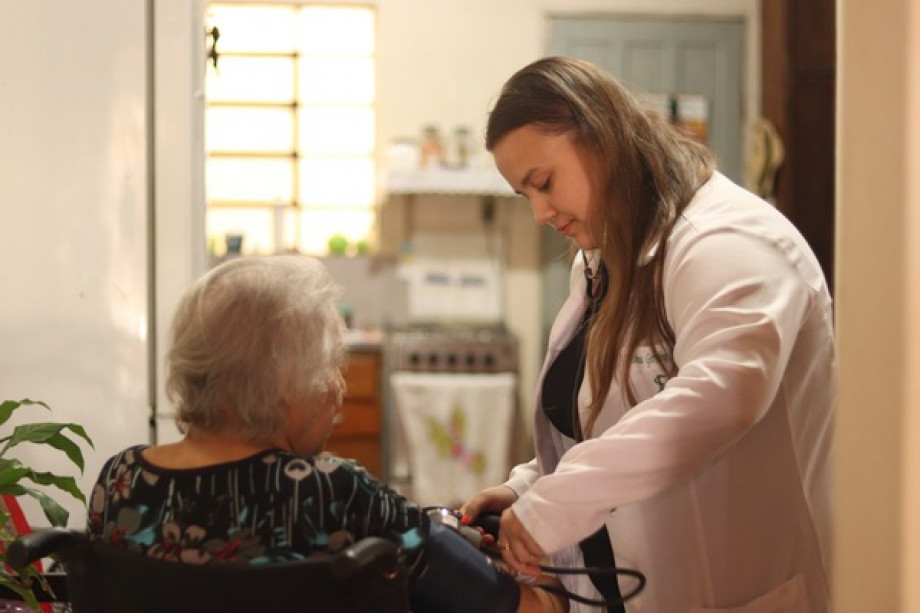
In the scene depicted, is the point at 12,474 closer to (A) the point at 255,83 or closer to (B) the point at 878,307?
(B) the point at 878,307

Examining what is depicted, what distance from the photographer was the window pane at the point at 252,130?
6.69 meters

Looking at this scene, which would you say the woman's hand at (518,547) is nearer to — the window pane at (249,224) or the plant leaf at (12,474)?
the plant leaf at (12,474)

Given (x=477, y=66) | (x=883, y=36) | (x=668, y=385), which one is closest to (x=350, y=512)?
(x=668, y=385)

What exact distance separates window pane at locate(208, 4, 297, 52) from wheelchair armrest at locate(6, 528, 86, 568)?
5.60 meters

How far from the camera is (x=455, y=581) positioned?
1423 millimetres

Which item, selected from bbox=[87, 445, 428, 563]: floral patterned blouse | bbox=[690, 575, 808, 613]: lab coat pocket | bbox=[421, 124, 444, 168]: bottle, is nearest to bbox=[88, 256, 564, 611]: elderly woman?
bbox=[87, 445, 428, 563]: floral patterned blouse

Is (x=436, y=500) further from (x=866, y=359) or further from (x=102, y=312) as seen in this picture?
(x=866, y=359)

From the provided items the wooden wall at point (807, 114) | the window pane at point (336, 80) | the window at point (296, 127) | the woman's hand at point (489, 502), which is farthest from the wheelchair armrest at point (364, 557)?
the window pane at point (336, 80)

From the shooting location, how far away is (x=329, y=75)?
22.0 feet

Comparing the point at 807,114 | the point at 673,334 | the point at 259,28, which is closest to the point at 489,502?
the point at 673,334

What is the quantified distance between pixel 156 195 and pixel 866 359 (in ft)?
6.19

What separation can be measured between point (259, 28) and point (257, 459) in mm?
5641

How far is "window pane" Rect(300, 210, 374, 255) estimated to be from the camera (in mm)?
6730

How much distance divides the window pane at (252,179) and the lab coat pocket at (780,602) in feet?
17.4
